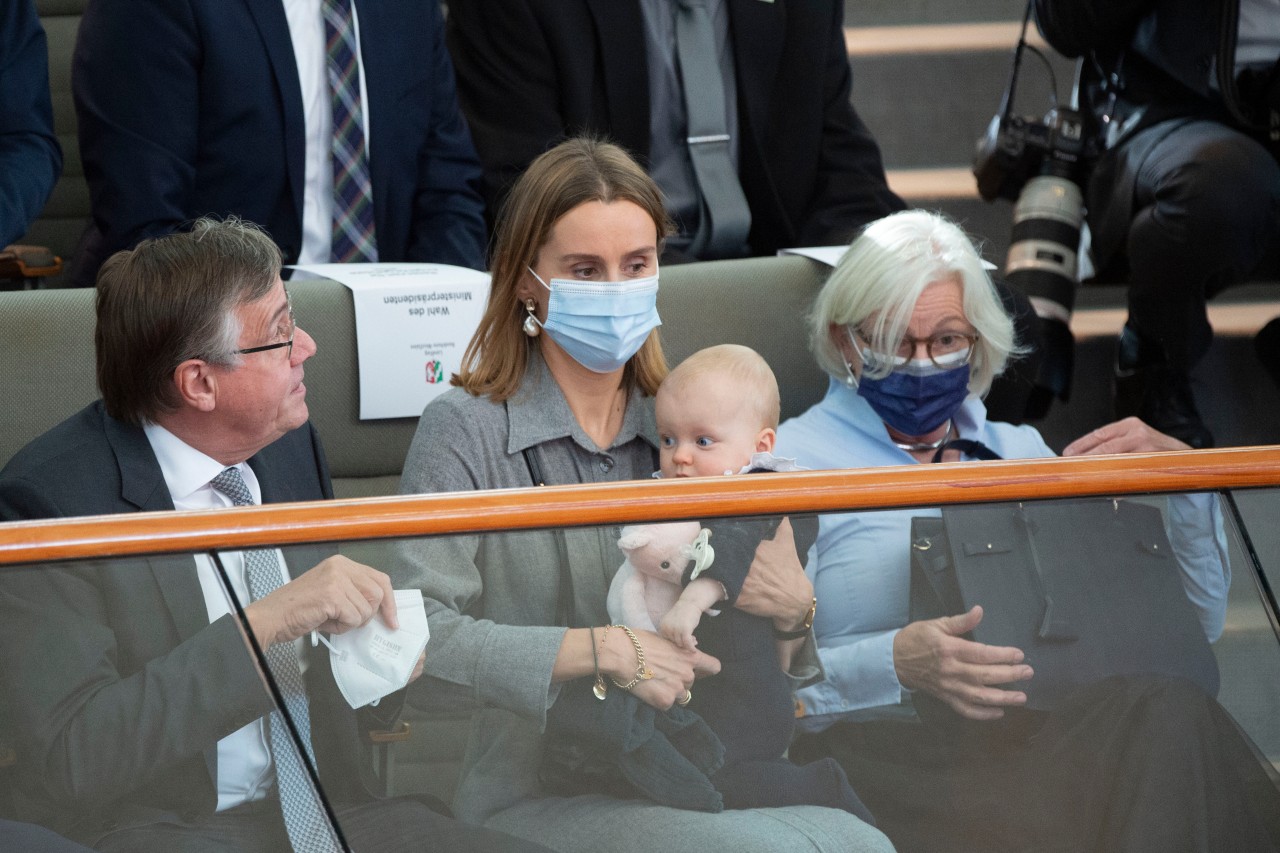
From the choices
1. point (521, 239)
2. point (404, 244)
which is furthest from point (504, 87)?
point (521, 239)

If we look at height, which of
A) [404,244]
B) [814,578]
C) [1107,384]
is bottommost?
[1107,384]

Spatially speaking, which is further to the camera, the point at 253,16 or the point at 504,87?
the point at 504,87

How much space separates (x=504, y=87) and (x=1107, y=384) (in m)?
1.55

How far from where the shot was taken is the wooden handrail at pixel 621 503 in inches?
40.5

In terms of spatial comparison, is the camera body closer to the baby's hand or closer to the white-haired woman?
the white-haired woman

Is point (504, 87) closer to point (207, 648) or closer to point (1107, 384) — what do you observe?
point (1107, 384)

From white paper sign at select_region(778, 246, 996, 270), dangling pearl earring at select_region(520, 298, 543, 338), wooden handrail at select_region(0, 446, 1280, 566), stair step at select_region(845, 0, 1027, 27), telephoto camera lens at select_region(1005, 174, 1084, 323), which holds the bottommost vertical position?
telephoto camera lens at select_region(1005, 174, 1084, 323)

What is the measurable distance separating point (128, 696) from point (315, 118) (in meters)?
1.84

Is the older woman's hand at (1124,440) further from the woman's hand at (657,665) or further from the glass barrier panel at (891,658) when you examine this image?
the woman's hand at (657,665)

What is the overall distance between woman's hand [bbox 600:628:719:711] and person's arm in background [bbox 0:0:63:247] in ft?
6.07

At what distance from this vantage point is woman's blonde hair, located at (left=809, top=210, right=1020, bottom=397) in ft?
6.86

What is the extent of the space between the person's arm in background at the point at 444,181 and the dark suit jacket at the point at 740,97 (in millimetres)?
66

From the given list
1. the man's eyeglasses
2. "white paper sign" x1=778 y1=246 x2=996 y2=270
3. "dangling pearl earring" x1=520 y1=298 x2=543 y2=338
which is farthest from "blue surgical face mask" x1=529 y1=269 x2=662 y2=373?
"white paper sign" x1=778 y1=246 x2=996 y2=270

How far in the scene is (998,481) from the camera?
3.66 ft
